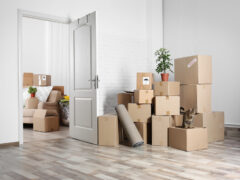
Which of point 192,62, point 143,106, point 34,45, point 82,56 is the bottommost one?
point 143,106

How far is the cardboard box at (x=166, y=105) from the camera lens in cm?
414

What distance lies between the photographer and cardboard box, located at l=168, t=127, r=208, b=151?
3689 millimetres

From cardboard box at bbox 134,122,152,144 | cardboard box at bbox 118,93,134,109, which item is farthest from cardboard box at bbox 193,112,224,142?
cardboard box at bbox 118,93,134,109

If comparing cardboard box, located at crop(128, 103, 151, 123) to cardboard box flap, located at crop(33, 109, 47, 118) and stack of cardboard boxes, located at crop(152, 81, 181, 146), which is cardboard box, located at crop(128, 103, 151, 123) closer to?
stack of cardboard boxes, located at crop(152, 81, 181, 146)

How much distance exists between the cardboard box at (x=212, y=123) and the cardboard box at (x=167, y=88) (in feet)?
1.60

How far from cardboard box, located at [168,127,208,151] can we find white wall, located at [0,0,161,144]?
166 centimetres

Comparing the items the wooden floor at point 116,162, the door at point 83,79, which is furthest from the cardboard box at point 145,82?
the wooden floor at point 116,162

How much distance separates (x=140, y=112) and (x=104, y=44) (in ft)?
5.18

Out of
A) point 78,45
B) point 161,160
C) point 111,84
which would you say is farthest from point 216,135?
point 78,45

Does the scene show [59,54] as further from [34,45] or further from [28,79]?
[28,79]

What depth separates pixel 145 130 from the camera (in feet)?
14.0

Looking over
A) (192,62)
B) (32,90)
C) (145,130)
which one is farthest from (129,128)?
(32,90)

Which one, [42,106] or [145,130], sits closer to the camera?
[145,130]

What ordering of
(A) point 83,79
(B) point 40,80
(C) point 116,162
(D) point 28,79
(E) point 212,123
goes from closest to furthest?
(C) point 116,162 < (E) point 212,123 < (A) point 83,79 < (B) point 40,80 < (D) point 28,79
